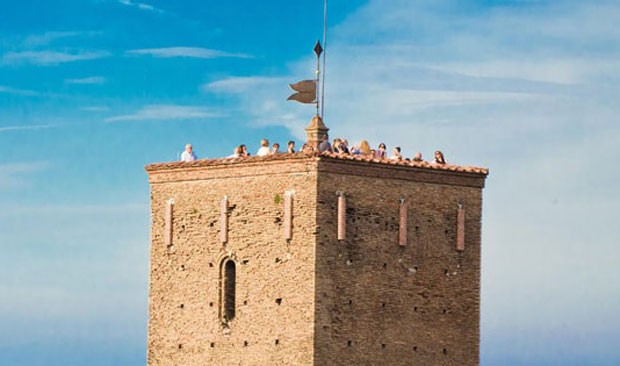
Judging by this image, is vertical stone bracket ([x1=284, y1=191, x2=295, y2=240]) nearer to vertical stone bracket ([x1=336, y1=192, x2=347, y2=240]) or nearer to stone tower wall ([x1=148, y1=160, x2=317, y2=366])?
stone tower wall ([x1=148, y1=160, x2=317, y2=366])

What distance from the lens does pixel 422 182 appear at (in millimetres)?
65312

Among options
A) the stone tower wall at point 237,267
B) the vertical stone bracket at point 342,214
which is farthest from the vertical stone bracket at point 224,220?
the vertical stone bracket at point 342,214

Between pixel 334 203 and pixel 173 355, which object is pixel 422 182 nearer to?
pixel 334 203

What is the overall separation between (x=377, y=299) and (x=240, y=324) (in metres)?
3.13

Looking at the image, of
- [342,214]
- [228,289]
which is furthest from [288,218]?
[228,289]

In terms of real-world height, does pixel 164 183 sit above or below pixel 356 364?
above

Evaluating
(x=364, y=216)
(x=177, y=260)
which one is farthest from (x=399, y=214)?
(x=177, y=260)

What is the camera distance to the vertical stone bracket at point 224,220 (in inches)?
2571

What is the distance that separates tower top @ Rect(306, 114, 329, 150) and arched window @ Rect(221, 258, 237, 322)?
3.25m

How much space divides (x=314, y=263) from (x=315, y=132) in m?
3.20

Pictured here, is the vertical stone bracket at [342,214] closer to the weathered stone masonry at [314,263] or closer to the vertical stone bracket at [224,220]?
the weathered stone masonry at [314,263]

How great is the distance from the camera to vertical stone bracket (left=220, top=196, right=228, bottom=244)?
6531 centimetres

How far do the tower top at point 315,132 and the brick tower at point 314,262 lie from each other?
1.00 metres

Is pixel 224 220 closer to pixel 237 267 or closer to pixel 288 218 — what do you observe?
pixel 237 267
